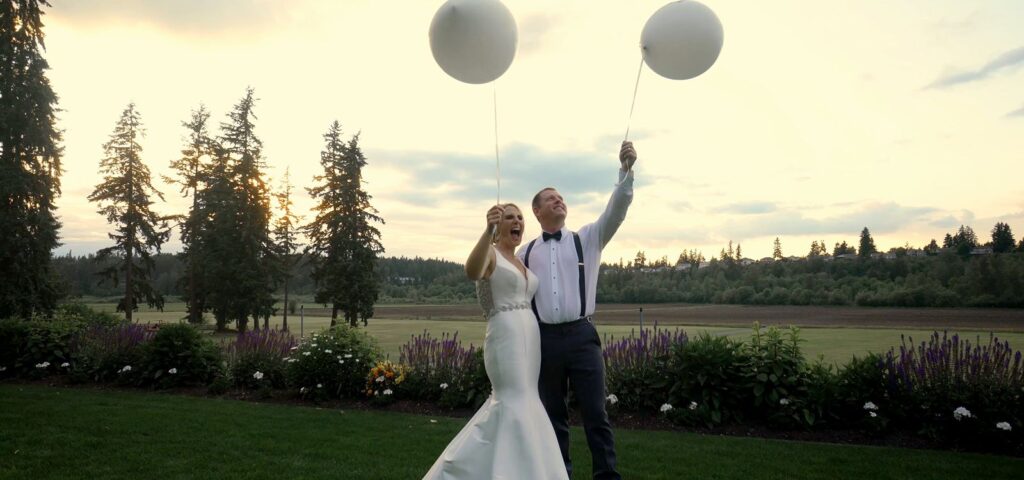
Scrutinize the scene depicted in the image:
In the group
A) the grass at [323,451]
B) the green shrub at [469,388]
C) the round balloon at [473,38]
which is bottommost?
the grass at [323,451]

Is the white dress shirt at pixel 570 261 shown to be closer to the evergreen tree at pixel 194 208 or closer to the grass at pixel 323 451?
the grass at pixel 323 451

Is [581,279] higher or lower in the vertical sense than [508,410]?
higher

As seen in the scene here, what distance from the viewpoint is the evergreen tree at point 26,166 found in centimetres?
2080

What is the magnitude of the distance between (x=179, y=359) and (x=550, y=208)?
9309 millimetres

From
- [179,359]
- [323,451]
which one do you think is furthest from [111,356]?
[323,451]

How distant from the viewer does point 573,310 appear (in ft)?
13.4

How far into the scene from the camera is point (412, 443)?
6527 mm

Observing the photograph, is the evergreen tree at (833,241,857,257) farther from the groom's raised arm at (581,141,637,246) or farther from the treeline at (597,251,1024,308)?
the groom's raised arm at (581,141,637,246)

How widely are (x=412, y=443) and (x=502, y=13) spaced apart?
4500 mm

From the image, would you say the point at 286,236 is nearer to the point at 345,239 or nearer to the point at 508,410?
the point at 345,239

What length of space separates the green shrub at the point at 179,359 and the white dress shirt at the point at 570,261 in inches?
342

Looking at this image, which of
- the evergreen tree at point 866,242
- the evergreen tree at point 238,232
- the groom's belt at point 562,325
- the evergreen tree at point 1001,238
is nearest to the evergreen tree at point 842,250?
the evergreen tree at point 866,242

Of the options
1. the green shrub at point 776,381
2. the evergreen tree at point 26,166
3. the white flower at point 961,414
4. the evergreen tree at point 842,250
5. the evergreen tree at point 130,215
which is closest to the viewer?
the white flower at point 961,414

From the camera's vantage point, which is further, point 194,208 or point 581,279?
point 194,208
